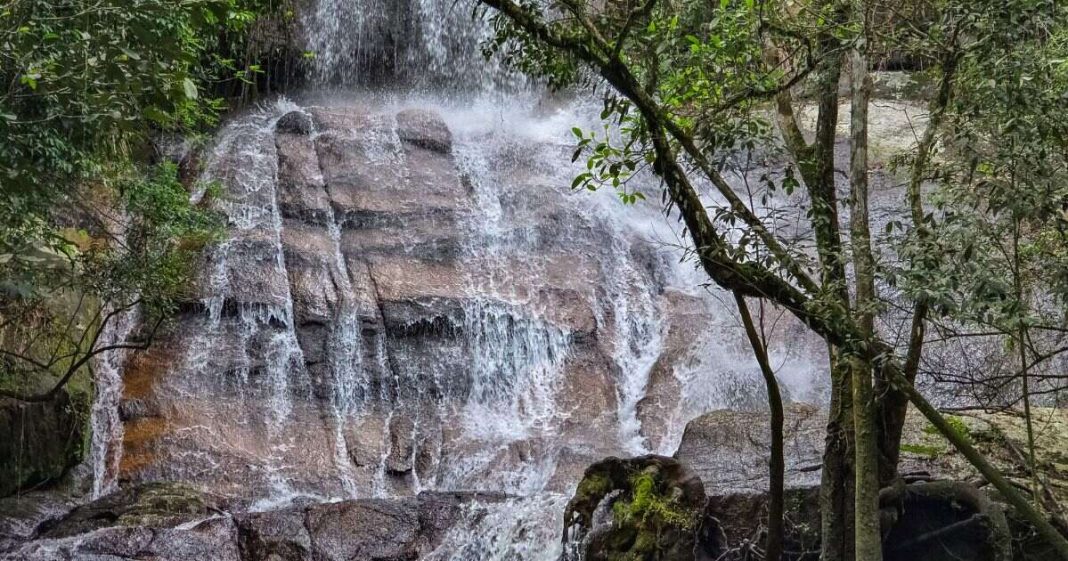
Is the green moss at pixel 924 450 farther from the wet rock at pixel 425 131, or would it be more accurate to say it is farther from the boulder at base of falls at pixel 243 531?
the wet rock at pixel 425 131

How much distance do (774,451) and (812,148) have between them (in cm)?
209

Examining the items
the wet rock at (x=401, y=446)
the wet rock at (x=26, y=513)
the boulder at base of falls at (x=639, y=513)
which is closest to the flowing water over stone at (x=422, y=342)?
the wet rock at (x=401, y=446)

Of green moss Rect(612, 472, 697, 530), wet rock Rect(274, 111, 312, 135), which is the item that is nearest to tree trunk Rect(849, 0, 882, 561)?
green moss Rect(612, 472, 697, 530)

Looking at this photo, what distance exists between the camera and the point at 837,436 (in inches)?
247

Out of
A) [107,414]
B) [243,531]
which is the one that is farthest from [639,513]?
[107,414]

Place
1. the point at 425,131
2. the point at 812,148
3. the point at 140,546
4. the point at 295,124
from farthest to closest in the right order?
the point at 425,131
the point at 295,124
the point at 140,546
the point at 812,148

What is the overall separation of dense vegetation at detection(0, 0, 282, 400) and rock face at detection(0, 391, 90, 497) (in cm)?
28

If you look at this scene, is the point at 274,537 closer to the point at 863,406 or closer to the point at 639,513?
the point at 639,513

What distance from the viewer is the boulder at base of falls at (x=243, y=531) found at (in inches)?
324

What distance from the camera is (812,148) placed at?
6418mm

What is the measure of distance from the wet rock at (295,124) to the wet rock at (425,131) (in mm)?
1609

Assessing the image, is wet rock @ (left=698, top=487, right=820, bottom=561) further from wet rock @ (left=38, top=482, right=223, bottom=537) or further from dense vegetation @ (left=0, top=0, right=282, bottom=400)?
wet rock @ (left=38, top=482, right=223, bottom=537)

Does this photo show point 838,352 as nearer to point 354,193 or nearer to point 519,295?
point 519,295

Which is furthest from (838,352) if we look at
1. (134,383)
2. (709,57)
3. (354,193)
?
(354,193)
